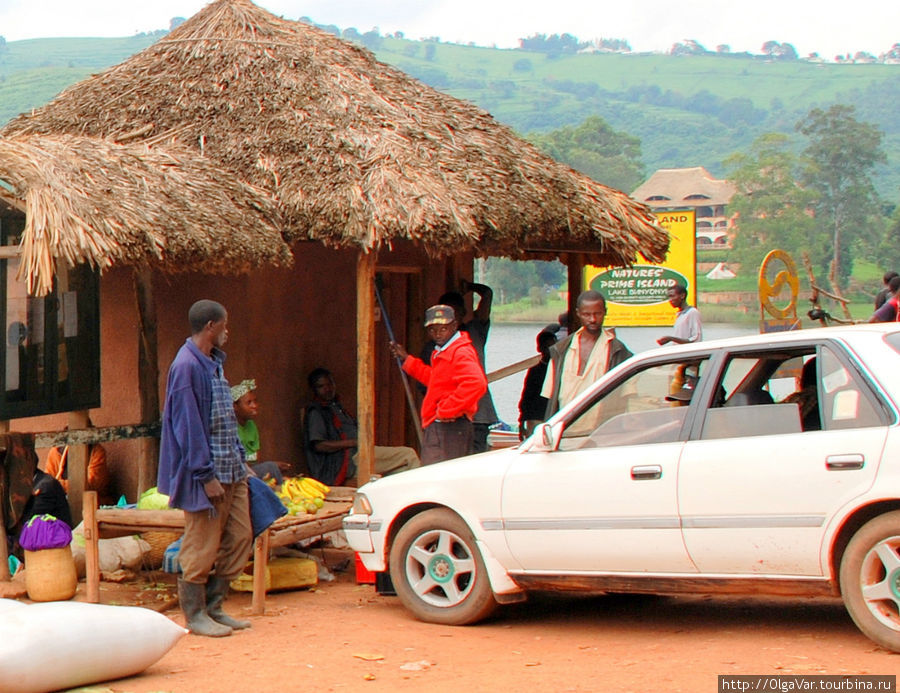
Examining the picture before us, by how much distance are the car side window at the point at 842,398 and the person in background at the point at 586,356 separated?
2807mm

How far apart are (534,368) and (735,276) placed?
136 feet

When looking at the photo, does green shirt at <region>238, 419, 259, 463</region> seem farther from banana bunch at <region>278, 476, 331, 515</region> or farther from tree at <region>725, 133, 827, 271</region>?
tree at <region>725, 133, 827, 271</region>

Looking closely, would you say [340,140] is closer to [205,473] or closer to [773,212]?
[205,473]

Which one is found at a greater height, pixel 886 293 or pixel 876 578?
pixel 886 293

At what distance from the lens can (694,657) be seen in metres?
6.53

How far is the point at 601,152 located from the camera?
7900cm

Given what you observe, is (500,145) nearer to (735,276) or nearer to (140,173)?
(140,173)

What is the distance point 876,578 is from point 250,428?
5.19m

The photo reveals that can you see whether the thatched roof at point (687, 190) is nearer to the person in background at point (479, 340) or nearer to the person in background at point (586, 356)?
the person in background at point (479, 340)

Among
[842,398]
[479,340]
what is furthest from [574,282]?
[842,398]

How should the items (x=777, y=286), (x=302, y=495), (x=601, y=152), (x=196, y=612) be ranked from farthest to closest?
(x=601, y=152) < (x=777, y=286) < (x=302, y=495) < (x=196, y=612)

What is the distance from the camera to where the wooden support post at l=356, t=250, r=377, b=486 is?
999 cm

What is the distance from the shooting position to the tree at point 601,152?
75938mm

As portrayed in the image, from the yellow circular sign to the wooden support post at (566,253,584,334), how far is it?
179 inches
